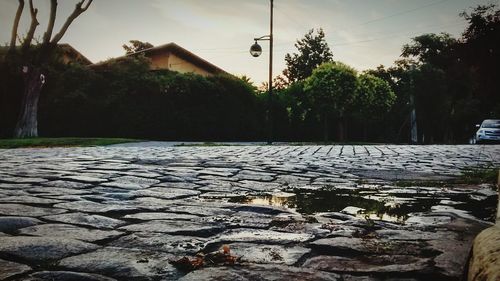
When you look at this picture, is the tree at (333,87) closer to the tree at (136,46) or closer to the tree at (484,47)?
the tree at (484,47)

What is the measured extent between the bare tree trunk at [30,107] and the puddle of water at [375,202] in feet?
65.6

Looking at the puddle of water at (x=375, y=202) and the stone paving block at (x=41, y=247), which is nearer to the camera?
the stone paving block at (x=41, y=247)

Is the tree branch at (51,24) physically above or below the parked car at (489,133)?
above

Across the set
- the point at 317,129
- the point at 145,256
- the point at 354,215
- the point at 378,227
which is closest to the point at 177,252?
the point at 145,256

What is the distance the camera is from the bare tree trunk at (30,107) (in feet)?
67.8

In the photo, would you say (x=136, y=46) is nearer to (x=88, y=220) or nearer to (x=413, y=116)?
(x=413, y=116)

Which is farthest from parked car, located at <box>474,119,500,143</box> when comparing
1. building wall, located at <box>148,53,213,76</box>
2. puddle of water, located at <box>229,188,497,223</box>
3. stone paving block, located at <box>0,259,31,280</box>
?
stone paving block, located at <box>0,259,31,280</box>

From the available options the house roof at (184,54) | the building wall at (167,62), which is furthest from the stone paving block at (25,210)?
the building wall at (167,62)

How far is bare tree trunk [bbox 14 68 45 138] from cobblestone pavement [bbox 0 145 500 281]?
58.6ft

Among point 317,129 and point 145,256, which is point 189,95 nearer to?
A: point 317,129

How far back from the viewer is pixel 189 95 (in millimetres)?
23016

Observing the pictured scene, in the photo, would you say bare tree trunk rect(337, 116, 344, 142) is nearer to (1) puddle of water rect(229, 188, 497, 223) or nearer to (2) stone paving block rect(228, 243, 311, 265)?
(1) puddle of water rect(229, 188, 497, 223)

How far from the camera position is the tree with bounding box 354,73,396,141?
943 inches

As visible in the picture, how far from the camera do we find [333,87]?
22594 mm
